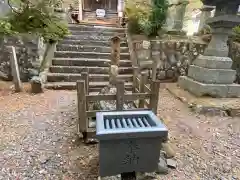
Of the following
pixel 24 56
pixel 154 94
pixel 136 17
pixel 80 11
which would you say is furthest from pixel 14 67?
pixel 80 11

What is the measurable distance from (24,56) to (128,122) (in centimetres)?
390

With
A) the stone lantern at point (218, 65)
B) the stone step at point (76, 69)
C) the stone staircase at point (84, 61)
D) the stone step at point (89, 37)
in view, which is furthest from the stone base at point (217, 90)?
the stone step at point (89, 37)

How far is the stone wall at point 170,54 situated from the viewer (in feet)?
16.7

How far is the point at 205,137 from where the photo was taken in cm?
248

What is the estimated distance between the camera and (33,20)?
4887 millimetres

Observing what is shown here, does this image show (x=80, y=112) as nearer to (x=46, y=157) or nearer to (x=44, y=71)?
(x=46, y=157)

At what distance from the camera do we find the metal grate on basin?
1.61 metres

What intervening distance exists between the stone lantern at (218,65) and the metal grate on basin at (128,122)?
2238mm

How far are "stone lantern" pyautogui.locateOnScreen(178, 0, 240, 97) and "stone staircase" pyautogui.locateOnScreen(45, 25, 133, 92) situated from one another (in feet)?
5.04

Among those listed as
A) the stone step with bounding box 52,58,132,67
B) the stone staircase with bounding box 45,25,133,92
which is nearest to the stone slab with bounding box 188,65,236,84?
the stone staircase with bounding box 45,25,133,92

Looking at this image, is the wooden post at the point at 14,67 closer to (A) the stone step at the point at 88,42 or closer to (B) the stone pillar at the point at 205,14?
(A) the stone step at the point at 88,42

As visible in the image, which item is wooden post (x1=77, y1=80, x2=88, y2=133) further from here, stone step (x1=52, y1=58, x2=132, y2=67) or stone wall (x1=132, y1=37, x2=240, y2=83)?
stone wall (x1=132, y1=37, x2=240, y2=83)

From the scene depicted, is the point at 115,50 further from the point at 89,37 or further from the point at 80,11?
the point at 80,11

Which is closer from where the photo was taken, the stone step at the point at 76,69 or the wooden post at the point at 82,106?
the wooden post at the point at 82,106
